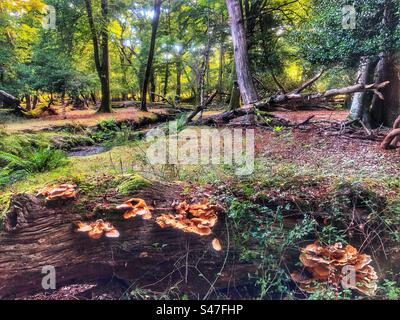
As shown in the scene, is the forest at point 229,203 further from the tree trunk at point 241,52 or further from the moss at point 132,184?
the tree trunk at point 241,52

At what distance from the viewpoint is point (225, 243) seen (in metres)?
1.93

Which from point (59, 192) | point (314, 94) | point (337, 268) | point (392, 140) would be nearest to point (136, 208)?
point (59, 192)

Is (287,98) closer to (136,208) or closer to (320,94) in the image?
(320,94)

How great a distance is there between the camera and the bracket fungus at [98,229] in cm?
165

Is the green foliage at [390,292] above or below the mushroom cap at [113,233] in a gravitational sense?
below

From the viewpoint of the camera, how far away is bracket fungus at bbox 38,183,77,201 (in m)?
1.75

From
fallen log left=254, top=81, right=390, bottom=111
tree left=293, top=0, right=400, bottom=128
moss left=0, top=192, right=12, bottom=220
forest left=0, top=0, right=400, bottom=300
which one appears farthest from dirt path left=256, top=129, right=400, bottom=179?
moss left=0, top=192, right=12, bottom=220

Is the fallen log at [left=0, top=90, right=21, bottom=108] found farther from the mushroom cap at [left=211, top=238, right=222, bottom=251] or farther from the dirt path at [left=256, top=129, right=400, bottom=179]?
the mushroom cap at [left=211, top=238, right=222, bottom=251]

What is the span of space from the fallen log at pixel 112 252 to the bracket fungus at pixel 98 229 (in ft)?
0.29

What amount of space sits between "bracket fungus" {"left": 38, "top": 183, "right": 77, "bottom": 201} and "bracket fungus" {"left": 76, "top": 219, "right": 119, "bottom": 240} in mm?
205

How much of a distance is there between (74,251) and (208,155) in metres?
2.68

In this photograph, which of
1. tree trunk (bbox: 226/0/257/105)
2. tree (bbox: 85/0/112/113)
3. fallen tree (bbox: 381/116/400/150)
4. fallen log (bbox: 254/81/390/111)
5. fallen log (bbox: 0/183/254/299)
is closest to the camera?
fallen log (bbox: 0/183/254/299)

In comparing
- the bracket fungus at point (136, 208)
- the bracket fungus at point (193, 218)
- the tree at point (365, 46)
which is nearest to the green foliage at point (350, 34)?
the tree at point (365, 46)

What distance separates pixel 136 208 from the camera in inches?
69.6
